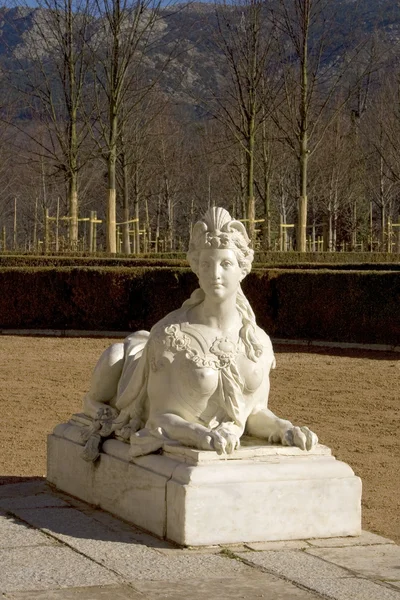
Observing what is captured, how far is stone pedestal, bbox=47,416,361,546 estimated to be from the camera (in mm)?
5320

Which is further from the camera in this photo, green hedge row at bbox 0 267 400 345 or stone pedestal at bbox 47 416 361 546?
green hedge row at bbox 0 267 400 345

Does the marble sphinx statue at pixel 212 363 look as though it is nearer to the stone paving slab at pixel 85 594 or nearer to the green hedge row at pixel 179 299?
the stone paving slab at pixel 85 594

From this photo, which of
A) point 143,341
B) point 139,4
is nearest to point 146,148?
point 139,4

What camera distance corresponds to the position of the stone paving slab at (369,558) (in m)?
5.00

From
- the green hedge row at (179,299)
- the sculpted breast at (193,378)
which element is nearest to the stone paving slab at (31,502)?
the sculpted breast at (193,378)

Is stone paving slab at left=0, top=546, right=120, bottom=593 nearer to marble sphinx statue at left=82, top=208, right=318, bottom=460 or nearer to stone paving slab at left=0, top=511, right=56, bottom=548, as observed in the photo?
stone paving slab at left=0, top=511, right=56, bottom=548

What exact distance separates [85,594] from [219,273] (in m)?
1.94

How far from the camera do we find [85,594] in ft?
15.0

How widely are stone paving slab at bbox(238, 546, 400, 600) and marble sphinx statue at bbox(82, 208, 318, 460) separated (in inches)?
27.4

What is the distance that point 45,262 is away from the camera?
2347cm

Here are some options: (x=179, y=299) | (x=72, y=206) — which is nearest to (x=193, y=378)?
(x=179, y=299)

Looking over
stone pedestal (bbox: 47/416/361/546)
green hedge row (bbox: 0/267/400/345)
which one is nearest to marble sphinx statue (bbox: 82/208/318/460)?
stone pedestal (bbox: 47/416/361/546)

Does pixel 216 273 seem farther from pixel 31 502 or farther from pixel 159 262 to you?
pixel 159 262

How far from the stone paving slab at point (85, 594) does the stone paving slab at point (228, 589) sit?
65 millimetres
